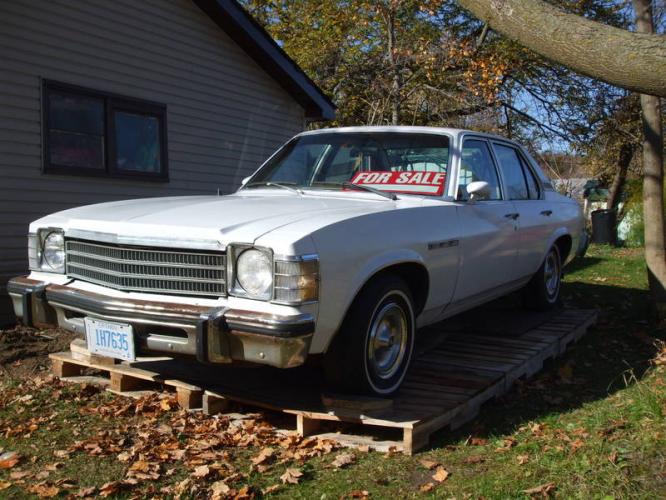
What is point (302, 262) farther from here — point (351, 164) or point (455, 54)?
point (455, 54)

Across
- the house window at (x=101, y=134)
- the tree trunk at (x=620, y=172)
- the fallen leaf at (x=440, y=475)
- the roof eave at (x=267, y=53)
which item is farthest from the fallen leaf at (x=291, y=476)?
the tree trunk at (x=620, y=172)

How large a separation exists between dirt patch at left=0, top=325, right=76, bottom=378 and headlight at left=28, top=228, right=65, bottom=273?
978 millimetres

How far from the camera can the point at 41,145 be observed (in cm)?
751

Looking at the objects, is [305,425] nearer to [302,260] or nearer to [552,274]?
[302,260]

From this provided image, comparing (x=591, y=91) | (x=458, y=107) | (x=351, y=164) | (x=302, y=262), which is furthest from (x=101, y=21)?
(x=591, y=91)

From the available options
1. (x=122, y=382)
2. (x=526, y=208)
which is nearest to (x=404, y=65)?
(x=526, y=208)

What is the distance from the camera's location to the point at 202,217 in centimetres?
363

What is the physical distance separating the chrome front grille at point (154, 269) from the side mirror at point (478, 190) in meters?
2.08

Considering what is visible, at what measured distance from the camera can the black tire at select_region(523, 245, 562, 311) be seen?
654 centimetres

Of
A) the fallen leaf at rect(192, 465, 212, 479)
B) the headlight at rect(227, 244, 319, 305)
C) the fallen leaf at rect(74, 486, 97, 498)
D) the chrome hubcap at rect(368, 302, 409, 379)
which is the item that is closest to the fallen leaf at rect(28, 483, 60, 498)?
the fallen leaf at rect(74, 486, 97, 498)

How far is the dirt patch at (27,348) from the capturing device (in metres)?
5.39

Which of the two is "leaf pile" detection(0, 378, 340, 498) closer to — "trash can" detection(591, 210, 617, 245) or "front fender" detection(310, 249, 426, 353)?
"front fender" detection(310, 249, 426, 353)

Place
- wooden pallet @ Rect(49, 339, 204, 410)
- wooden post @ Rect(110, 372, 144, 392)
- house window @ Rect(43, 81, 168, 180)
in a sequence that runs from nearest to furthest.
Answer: wooden pallet @ Rect(49, 339, 204, 410)
wooden post @ Rect(110, 372, 144, 392)
house window @ Rect(43, 81, 168, 180)

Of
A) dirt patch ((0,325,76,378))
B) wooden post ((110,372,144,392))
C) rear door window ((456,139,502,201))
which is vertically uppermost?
rear door window ((456,139,502,201))
